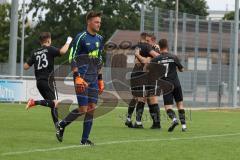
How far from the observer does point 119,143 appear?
36.7ft

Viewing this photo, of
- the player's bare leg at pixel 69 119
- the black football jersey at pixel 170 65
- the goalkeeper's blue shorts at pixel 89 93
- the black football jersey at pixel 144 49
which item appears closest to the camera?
the goalkeeper's blue shorts at pixel 89 93

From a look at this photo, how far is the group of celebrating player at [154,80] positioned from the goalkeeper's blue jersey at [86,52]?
3.94m

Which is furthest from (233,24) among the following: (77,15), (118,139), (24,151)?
(77,15)

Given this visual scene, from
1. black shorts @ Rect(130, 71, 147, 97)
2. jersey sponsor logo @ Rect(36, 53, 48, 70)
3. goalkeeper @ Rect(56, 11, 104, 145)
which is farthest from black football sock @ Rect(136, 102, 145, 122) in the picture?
goalkeeper @ Rect(56, 11, 104, 145)

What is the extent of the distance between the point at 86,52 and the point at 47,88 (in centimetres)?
263

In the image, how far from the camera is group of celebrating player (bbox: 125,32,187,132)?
48.4 feet

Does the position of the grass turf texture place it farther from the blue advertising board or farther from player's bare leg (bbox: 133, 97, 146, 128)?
the blue advertising board

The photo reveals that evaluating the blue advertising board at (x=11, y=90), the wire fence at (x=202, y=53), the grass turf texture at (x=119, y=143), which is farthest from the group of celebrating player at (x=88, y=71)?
the wire fence at (x=202, y=53)

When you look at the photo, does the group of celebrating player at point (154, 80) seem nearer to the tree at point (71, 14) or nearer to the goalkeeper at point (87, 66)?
the goalkeeper at point (87, 66)

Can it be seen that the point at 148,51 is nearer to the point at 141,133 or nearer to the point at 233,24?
the point at 141,133

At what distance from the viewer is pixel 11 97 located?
92.1 feet

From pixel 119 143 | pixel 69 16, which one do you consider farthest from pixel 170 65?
pixel 69 16

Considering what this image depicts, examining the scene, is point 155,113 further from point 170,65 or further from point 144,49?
point 144,49

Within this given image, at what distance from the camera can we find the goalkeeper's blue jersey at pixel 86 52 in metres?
10.6
